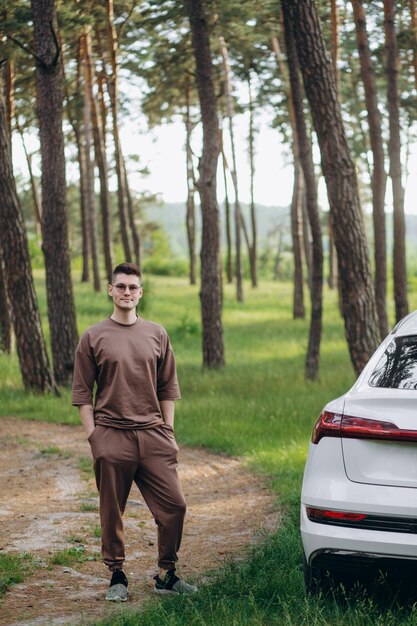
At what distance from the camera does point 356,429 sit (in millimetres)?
5109

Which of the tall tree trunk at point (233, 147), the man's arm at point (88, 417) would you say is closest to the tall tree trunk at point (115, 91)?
the tall tree trunk at point (233, 147)

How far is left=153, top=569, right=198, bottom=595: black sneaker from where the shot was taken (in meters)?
6.26

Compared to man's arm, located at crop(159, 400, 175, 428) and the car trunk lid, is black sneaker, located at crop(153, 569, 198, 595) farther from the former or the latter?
the car trunk lid

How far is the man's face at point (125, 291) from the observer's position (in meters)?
6.18

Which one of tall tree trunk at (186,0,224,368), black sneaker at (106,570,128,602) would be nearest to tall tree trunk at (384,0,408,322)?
tall tree trunk at (186,0,224,368)

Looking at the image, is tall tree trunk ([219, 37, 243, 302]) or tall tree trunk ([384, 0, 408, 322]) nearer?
tall tree trunk ([384, 0, 408, 322])

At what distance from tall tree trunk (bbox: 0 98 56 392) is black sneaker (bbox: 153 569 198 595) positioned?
35.5 feet

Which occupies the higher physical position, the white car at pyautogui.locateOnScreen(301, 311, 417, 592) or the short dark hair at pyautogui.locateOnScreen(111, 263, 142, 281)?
the short dark hair at pyautogui.locateOnScreen(111, 263, 142, 281)

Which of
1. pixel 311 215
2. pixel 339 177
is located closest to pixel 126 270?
pixel 339 177

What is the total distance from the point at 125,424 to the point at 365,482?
1688 millimetres

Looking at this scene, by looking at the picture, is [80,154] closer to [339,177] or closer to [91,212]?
[91,212]

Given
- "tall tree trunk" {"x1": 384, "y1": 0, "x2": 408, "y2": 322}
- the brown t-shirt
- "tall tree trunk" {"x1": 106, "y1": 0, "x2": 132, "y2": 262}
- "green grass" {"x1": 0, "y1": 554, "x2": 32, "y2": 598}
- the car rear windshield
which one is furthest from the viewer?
"tall tree trunk" {"x1": 106, "y1": 0, "x2": 132, "y2": 262}

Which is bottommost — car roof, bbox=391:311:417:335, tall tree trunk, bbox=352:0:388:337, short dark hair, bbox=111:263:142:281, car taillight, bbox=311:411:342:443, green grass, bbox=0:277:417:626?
green grass, bbox=0:277:417:626

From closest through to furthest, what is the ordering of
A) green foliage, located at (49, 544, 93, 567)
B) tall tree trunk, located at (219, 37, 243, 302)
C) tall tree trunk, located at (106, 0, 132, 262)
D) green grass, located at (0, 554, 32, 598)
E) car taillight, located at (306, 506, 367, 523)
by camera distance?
car taillight, located at (306, 506, 367, 523) < green grass, located at (0, 554, 32, 598) < green foliage, located at (49, 544, 93, 567) < tall tree trunk, located at (106, 0, 132, 262) < tall tree trunk, located at (219, 37, 243, 302)
